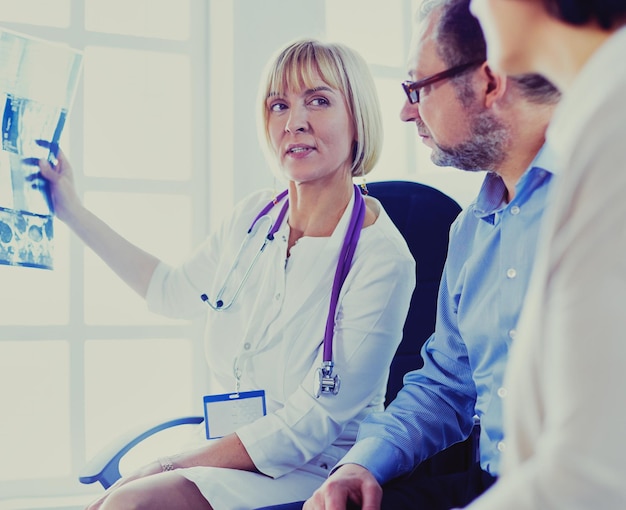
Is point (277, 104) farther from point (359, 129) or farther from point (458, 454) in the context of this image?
point (458, 454)

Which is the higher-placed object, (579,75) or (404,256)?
(579,75)

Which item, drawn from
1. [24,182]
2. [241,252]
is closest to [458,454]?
[241,252]

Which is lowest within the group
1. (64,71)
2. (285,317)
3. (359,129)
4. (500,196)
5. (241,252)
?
(285,317)

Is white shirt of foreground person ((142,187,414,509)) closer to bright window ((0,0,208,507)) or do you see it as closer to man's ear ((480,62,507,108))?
man's ear ((480,62,507,108))

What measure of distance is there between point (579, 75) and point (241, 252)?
1.33 m

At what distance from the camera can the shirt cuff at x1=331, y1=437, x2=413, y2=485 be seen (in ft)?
4.15

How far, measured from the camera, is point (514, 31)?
59cm

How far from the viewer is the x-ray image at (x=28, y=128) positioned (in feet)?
5.30

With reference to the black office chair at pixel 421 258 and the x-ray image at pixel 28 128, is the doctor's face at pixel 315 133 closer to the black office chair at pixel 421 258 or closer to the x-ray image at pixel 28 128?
the black office chair at pixel 421 258

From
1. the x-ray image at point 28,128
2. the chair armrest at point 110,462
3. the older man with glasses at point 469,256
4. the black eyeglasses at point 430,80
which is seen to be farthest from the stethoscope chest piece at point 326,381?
the x-ray image at point 28,128

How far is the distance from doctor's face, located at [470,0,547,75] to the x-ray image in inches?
49.2

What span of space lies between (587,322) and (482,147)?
827mm

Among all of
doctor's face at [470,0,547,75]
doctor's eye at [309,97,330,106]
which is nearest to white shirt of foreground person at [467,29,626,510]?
doctor's face at [470,0,547,75]

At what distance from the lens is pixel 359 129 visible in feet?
5.79
